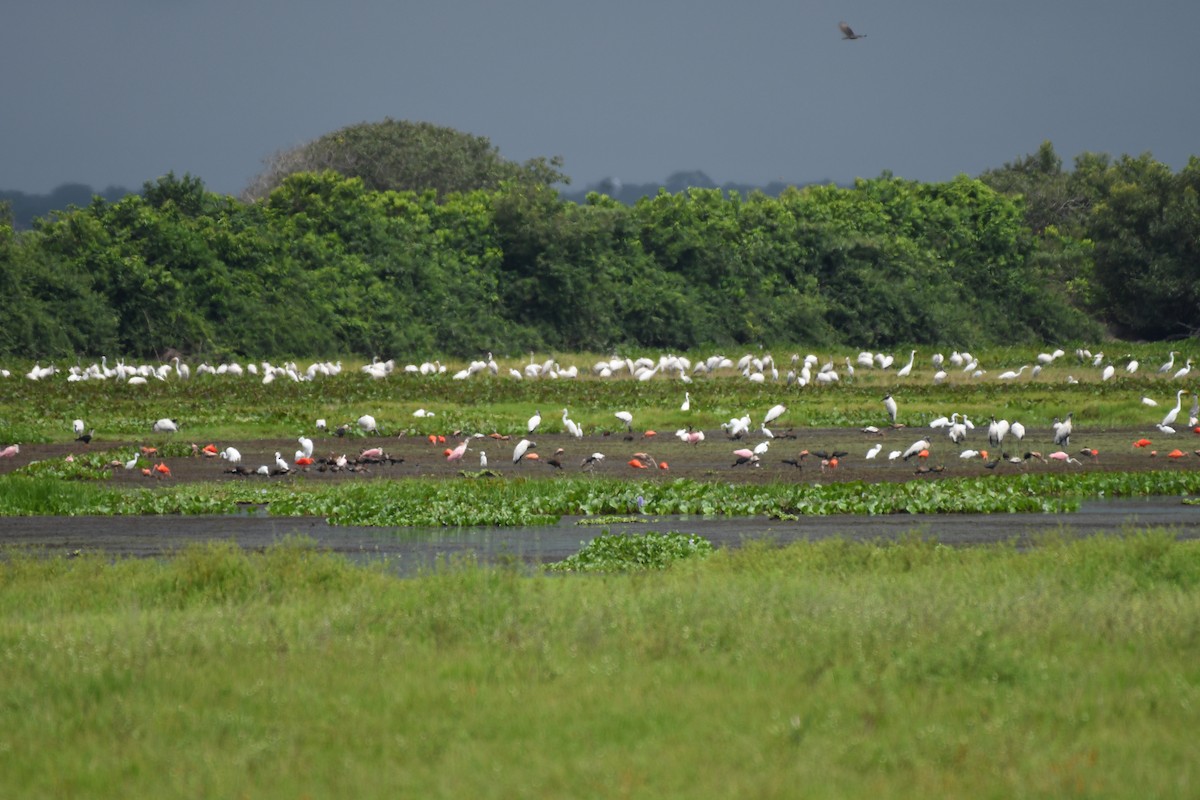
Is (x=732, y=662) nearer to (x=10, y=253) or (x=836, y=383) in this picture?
(x=836, y=383)

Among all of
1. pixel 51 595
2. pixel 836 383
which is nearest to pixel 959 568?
pixel 51 595

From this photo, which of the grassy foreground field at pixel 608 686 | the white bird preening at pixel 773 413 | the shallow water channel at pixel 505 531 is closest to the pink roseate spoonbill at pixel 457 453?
the shallow water channel at pixel 505 531

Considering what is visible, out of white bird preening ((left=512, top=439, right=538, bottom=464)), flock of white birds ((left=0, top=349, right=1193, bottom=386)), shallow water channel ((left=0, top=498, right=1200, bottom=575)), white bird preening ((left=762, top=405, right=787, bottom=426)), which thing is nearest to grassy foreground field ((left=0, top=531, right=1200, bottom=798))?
shallow water channel ((left=0, top=498, right=1200, bottom=575))

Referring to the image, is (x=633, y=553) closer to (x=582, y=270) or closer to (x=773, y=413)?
Answer: (x=773, y=413)

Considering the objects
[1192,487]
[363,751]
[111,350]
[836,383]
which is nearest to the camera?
[363,751]

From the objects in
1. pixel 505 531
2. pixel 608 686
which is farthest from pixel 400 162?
pixel 608 686

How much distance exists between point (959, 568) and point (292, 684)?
7150mm

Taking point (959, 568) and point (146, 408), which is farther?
point (146, 408)

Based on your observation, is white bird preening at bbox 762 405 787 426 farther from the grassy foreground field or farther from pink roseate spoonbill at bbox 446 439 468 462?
the grassy foreground field

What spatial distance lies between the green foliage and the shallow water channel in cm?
83

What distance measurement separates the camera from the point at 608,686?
999 centimetres

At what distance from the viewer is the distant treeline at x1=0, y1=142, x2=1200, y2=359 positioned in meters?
59.0

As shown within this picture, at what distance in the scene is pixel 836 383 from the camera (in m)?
51.5

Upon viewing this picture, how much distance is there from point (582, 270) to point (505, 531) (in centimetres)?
4988
